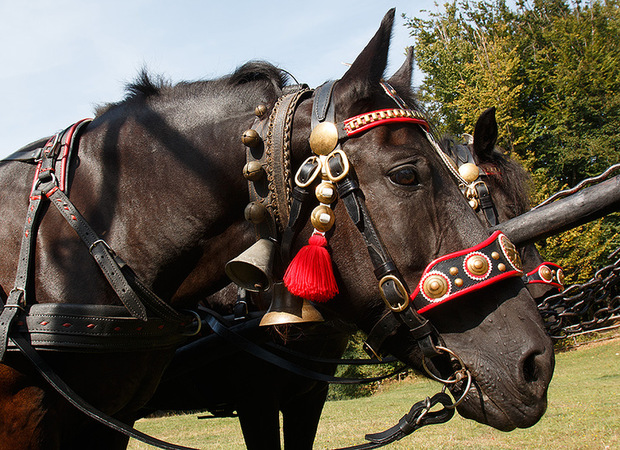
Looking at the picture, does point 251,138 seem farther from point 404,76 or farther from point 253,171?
point 404,76

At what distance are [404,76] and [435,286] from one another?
106 centimetres

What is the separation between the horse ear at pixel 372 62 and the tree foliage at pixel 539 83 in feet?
67.9

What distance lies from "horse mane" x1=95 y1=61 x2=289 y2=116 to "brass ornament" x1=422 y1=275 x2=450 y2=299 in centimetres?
104

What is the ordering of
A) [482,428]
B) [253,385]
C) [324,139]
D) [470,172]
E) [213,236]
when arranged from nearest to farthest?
[324,139]
[213,236]
[253,385]
[470,172]
[482,428]

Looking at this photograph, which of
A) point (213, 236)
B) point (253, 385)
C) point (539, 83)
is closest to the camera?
point (213, 236)

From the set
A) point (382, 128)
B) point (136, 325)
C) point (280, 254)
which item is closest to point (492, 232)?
point (382, 128)

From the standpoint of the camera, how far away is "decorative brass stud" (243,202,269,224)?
193cm

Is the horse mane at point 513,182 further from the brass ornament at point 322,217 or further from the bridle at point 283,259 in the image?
the brass ornament at point 322,217

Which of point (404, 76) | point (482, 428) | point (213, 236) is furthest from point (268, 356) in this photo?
point (482, 428)

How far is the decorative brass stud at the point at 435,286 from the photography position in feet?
5.51

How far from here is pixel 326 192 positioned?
183 centimetres

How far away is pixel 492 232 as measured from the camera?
A: 1800 millimetres

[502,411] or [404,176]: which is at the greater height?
[404,176]

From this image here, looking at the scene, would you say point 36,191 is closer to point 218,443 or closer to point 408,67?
point 408,67
